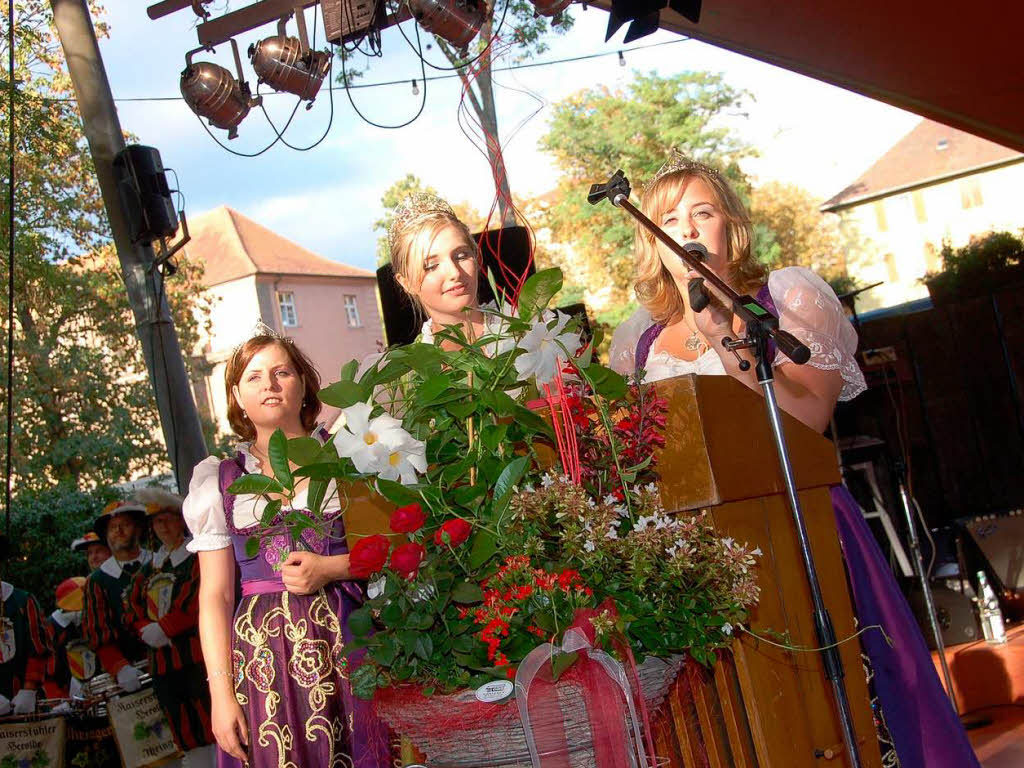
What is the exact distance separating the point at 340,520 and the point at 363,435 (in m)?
1.00

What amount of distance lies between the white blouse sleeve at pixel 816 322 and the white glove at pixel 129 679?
12.8 feet

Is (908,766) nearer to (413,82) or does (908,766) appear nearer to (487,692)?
(487,692)

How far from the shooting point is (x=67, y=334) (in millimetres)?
13016

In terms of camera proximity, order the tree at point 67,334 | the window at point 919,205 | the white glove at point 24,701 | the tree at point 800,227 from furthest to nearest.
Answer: the window at point 919,205 → the tree at point 800,227 → the tree at point 67,334 → the white glove at point 24,701

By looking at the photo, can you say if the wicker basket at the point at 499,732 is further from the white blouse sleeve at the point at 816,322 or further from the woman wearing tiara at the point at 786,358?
the white blouse sleeve at the point at 816,322

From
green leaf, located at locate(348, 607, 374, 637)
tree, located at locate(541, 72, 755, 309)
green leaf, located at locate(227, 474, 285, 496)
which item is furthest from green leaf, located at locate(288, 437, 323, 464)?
tree, located at locate(541, 72, 755, 309)

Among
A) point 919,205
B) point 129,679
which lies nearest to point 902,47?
point 129,679

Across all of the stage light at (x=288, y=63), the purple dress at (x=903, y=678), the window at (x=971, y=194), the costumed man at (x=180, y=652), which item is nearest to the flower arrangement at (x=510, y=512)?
the purple dress at (x=903, y=678)

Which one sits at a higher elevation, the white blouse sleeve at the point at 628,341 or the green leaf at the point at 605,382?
the white blouse sleeve at the point at 628,341

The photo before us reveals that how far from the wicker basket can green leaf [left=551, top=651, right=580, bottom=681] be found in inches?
0.6

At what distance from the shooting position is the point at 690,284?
168 cm

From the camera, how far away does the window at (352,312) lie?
30469 millimetres

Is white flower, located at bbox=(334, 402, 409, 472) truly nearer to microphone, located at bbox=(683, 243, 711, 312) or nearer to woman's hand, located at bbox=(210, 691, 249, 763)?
microphone, located at bbox=(683, 243, 711, 312)

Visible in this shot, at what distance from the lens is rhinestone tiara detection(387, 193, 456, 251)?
238 centimetres
